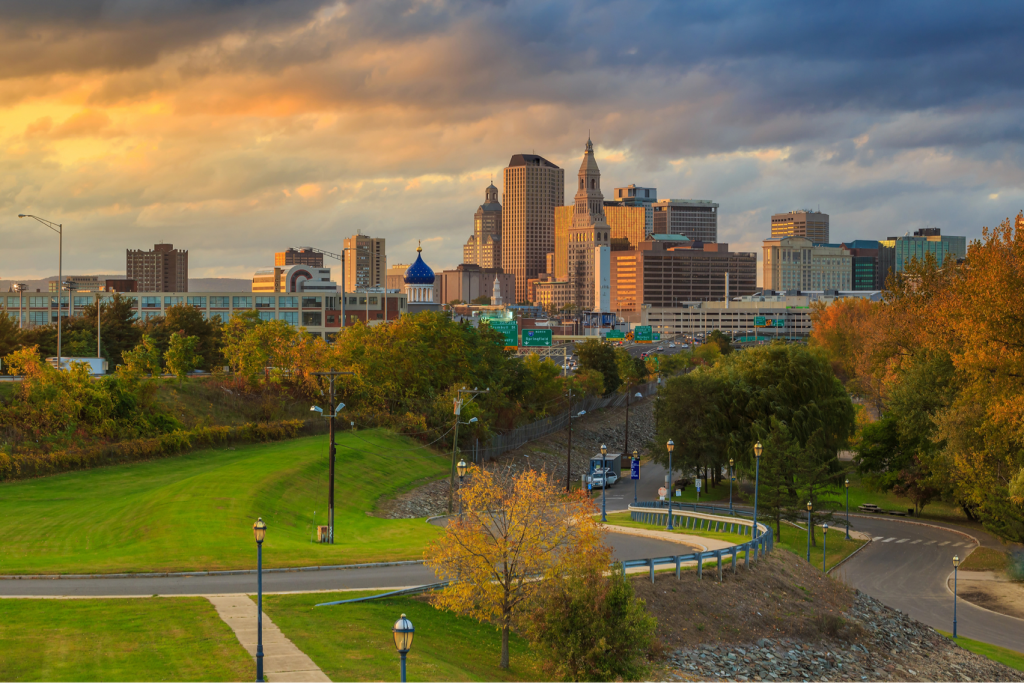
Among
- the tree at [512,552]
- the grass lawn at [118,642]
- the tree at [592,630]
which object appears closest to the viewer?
the grass lawn at [118,642]

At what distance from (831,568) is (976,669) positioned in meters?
15.3

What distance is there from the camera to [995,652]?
41.7 m

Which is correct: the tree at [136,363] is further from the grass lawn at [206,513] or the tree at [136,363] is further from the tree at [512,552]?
the tree at [512,552]

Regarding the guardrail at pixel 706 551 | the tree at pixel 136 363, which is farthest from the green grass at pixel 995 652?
the tree at pixel 136 363

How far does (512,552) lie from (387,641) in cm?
426

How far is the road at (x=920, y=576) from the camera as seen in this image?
150 feet

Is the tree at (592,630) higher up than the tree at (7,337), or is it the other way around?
the tree at (7,337)

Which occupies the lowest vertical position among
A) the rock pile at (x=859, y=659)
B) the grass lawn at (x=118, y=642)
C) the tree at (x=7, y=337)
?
the rock pile at (x=859, y=659)

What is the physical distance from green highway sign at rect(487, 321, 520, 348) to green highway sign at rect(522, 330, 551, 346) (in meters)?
10.6

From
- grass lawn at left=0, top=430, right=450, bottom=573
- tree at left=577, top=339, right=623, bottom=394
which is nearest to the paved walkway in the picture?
grass lawn at left=0, top=430, right=450, bottom=573

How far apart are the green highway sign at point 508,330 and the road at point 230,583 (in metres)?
70.5

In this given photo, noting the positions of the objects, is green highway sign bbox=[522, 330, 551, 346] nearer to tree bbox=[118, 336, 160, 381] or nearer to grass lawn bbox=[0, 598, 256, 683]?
tree bbox=[118, 336, 160, 381]

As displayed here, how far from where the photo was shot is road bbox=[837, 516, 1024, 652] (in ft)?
150

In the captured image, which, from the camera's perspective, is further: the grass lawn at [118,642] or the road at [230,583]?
the road at [230,583]
